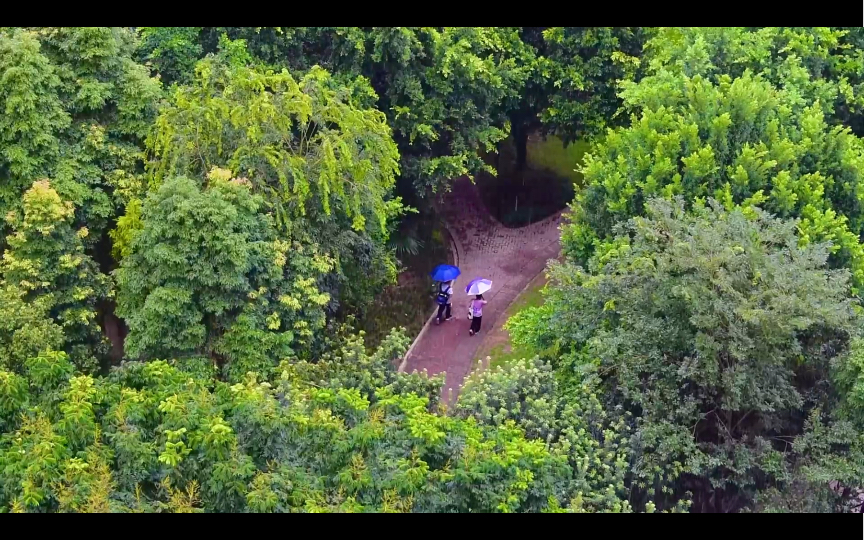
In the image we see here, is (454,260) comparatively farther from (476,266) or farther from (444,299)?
(444,299)

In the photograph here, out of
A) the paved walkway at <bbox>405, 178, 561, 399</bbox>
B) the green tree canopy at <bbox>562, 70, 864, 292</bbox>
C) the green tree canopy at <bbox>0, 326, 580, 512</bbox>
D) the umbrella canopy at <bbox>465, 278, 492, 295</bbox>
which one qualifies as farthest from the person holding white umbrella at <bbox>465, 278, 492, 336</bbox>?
the green tree canopy at <bbox>0, 326, 580, 512</bbox>

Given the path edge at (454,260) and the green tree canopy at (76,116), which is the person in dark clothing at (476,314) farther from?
the green tree canopy at (76,116)

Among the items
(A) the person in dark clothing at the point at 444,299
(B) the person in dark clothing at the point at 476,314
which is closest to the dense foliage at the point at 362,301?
(A) the person in dark clothing at the point at 444,299

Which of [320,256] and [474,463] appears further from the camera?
[320,256]

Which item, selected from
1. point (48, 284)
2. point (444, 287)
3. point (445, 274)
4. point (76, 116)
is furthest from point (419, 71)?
point (48, 284)

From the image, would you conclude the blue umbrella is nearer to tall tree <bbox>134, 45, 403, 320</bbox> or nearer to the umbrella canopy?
the umbrella canopy
